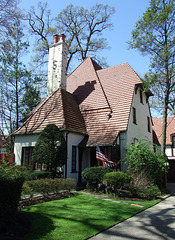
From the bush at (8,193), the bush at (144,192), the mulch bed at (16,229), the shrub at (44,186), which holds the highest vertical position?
the bush at (8,193)

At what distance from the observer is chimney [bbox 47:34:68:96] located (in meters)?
17.7

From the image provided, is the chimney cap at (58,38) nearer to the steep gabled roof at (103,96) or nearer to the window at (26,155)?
the steep gabled roof at (103,96)

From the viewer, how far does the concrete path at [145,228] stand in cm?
493

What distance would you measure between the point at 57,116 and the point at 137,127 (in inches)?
272

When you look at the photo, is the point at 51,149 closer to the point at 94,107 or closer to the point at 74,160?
the point at 74,160

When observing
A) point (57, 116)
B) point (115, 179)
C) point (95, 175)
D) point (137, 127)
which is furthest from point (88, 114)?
point (115, 179)

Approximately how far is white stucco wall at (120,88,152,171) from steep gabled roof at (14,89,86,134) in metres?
3.02

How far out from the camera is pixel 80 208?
7.27m

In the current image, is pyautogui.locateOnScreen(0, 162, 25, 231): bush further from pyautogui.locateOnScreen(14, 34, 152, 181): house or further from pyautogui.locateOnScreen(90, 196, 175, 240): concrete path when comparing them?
pyautogui.locateOnScreen(14, 34, 152, 181): house

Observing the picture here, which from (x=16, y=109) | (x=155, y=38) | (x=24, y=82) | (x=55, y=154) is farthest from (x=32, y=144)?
(x=155, y=38)

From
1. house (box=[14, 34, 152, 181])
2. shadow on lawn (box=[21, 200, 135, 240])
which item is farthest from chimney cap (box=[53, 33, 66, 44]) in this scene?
shadow on lawn (box=[21, 200, 135, 240])

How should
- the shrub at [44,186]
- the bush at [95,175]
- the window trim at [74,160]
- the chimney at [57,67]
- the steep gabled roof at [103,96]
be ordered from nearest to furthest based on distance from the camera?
the shrub at [44,186], the bush at [95,175], the window trim at [74,160], the steep gabled roof at [103,96], the chimney at [57,67]

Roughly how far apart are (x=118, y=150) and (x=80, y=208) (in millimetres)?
7101

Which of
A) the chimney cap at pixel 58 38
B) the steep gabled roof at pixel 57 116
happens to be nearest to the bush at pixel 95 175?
the steep gabled roof at pixel 57 116
